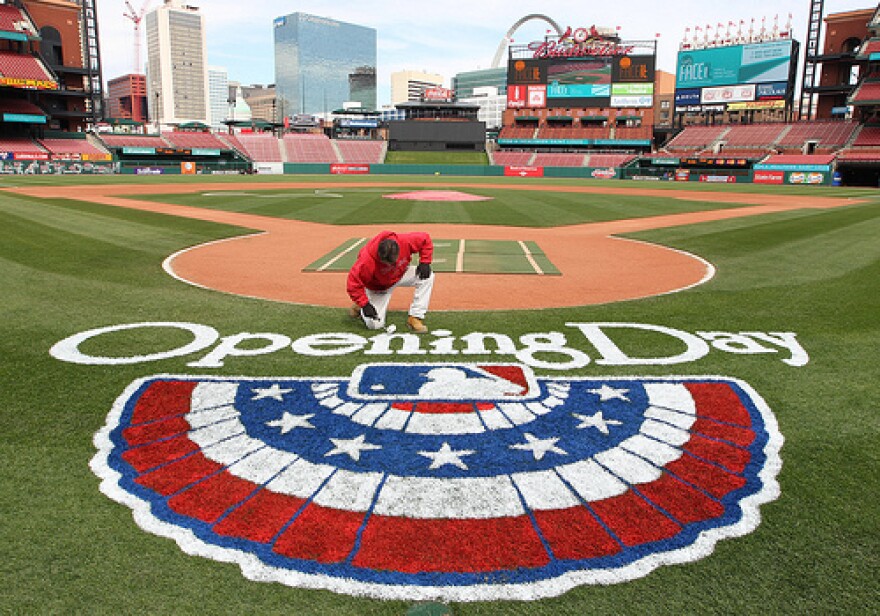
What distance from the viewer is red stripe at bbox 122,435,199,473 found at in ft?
14.8

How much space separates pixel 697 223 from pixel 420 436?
20815 mm

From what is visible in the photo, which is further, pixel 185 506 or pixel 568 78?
pixel 568 78

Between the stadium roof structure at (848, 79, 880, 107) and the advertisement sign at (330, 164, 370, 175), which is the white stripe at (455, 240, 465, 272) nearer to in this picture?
the advertisement sign at (330, 164, 370, 175)

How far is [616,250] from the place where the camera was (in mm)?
16328

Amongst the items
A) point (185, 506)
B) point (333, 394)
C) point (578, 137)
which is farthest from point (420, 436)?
point (578, 137)

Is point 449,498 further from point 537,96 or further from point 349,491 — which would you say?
point 537,96

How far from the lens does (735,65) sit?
7188 cm

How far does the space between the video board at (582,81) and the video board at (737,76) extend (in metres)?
5.30

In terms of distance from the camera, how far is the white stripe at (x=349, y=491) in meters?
3.97

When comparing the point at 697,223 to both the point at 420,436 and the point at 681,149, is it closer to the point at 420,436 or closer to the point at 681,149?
the point at 420,436

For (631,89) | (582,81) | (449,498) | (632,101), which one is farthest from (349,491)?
(582,81)

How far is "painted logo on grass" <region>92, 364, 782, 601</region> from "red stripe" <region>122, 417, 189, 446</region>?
2 centimetres

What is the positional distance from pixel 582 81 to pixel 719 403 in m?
85.8

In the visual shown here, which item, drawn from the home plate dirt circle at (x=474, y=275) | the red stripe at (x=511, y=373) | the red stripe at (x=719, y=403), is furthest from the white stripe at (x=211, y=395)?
the red stripe at (x=719, y=403)
